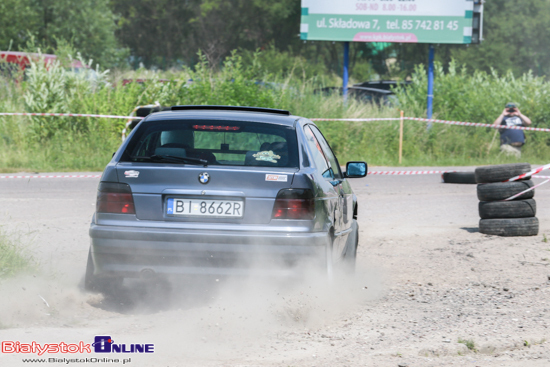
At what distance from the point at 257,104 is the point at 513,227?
1059cm

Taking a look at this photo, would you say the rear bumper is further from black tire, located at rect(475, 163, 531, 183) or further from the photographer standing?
the photographer standing

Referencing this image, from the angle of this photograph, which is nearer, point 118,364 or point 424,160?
point 118,364

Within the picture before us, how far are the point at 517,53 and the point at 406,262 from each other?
57.5 metres

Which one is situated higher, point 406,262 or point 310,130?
point 310,130

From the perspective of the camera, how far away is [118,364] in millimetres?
4066

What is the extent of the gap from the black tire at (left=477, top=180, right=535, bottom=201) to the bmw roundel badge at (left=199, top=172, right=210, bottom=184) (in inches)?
210

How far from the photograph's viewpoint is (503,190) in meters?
9.20

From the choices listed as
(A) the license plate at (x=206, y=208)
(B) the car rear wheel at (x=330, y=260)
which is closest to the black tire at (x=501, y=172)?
(B) the car rear wheel at (x=330, y=260)

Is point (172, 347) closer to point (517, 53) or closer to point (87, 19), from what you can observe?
point (87, 19)

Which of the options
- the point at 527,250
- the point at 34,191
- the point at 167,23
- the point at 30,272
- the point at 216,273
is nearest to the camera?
the point at 216,273

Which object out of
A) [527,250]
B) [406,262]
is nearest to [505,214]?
[527,250]

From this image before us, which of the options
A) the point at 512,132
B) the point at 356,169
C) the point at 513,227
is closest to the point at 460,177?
the point at 513,227

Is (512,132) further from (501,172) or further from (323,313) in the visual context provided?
(323,313)

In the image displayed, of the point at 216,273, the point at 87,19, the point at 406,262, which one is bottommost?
the point at 406,262
